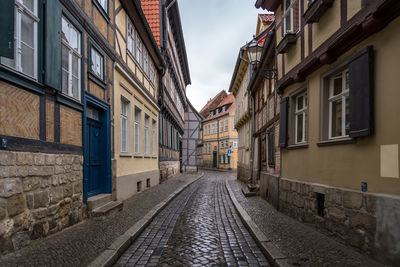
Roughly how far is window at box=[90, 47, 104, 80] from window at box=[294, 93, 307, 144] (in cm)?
507

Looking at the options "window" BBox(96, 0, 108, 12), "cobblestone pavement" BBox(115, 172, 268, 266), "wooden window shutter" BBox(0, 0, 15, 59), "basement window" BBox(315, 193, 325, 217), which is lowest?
"cobblestone pavement" BBox(115, 172, 268, 266)

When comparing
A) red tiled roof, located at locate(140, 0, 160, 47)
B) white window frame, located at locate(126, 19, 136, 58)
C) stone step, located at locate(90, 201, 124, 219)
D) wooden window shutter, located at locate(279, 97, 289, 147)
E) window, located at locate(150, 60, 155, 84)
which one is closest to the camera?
stone step, located at locate(90, 201, 124, 219)

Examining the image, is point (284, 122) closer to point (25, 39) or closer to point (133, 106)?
point (133, 106)

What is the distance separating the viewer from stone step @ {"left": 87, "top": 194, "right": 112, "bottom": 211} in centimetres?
633

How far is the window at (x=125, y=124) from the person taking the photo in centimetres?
991

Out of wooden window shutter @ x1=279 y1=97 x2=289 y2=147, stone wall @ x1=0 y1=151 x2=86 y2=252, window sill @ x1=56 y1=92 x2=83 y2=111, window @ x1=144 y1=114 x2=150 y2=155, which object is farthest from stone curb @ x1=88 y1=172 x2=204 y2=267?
window @ x1=144 y1=114 x2=150 y2=155

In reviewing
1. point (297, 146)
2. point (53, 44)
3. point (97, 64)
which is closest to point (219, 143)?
point (297, 146)

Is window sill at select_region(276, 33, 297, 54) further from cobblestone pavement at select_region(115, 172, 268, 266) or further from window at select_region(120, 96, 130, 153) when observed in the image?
window at select_region(120, 96, 130, 153)

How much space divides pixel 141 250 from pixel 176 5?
1752 centimetres

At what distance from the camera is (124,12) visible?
9.60 meters

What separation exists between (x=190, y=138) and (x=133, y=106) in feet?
68.6

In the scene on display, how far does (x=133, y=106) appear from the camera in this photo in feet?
35.1

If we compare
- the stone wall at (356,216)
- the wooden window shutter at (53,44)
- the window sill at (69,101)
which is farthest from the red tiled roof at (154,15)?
the stone wall at (356,216)

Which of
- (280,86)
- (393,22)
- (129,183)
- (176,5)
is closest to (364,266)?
(393,22)
